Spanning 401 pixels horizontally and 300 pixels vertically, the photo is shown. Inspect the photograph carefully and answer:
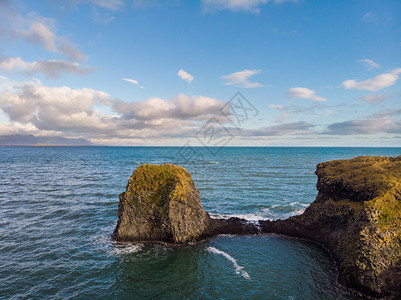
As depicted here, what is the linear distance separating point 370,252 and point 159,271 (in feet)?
50.8

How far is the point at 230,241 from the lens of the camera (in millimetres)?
24406

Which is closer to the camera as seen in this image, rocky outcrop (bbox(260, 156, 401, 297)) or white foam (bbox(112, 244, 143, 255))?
rocky outcrop (bbox(260, 156, 401, 297))

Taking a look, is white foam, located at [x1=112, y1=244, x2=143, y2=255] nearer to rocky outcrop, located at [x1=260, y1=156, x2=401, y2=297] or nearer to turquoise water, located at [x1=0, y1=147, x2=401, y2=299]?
turquoise water, located at [x1=0, y1=147, x2=401, y2=299]

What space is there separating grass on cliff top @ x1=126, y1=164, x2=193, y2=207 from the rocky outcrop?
35.4ft

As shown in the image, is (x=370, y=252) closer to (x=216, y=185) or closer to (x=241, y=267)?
(x=241, y=267)

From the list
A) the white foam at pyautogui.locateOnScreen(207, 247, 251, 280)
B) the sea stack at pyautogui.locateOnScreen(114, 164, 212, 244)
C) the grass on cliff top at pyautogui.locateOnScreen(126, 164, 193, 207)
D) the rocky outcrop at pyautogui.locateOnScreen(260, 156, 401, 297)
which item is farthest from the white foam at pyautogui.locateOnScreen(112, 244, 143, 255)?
the rocky outcrop at pyautogui.locateOnScreen(260, 156, 401, 297)

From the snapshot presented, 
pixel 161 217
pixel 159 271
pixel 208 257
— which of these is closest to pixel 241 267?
pixel 208 257

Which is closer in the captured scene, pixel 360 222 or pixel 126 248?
pixel 360 222

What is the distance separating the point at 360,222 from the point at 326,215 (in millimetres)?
5864

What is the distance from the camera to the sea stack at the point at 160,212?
23.5m

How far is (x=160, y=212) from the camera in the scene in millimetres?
23719

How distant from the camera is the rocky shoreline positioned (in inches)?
668

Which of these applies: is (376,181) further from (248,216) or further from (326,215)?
(248,216)

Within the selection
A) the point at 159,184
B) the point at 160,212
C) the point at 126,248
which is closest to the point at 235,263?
the point at 160,212
